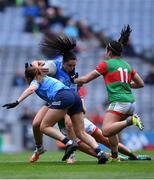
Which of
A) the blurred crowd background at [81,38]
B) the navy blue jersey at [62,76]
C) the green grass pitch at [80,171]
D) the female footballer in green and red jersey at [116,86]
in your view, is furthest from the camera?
the blurred crowd background at [81,38]

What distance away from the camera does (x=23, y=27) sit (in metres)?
31.8

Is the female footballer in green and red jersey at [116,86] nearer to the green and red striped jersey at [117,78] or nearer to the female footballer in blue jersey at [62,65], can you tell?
the green and red striped jersey at [117,78]

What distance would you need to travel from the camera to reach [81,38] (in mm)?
30531

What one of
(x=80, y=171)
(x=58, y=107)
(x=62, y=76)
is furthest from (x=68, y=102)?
(x=80, y=171)

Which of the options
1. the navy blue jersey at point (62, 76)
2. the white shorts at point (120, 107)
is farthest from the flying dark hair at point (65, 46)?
the white shorts at point (120, 107)

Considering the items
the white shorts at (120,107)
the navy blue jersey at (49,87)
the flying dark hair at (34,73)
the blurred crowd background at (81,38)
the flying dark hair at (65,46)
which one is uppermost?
the flying dark hair at (65,46)

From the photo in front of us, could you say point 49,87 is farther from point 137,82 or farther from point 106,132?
point 137,82

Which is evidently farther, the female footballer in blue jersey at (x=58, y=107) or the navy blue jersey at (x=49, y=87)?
the navy blue jersey at (x=49, y=87)

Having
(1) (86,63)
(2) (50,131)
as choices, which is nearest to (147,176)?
(2) (50,131)

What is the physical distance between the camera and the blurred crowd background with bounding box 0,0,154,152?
1057 inches

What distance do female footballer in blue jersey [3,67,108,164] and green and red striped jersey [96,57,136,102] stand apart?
56cm

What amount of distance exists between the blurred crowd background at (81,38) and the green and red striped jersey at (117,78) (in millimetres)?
11051

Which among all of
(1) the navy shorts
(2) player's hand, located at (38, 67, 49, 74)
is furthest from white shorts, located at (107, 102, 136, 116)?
(2) player's hand, located at (38, 67, 49, 74)

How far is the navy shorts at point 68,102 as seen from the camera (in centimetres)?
1193
